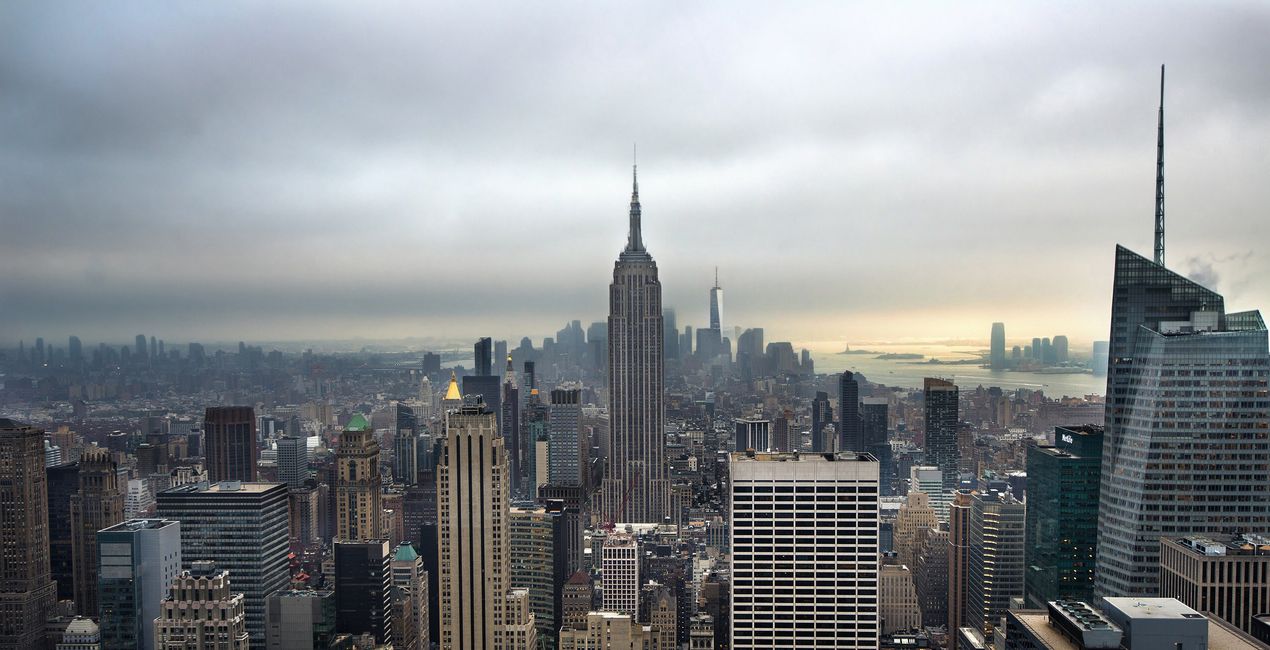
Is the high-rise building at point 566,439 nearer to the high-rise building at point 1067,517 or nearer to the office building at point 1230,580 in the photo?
the high-rise building at point 1067,517

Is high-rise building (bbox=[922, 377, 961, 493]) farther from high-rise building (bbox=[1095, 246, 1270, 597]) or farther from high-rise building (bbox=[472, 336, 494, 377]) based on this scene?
high-rise building (bbox=[472, 336, 494, 377])

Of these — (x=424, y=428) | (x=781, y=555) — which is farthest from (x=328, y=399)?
(x=781, y=555)

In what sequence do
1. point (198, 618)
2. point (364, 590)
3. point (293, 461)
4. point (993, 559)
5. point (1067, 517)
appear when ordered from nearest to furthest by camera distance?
point (198, 618) → point (1067, 517) → point (364, 590) → point (993, 559) → point (293, 461)

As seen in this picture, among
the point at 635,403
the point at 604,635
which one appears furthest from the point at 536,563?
the point at 635,403

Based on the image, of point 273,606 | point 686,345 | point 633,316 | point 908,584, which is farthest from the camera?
point 633,316

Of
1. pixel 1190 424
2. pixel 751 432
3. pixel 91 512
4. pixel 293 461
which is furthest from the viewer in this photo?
pixel 751 432

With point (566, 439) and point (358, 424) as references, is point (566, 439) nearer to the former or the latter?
point (566, 439)

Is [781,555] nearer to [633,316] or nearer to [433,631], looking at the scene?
[433,631]
